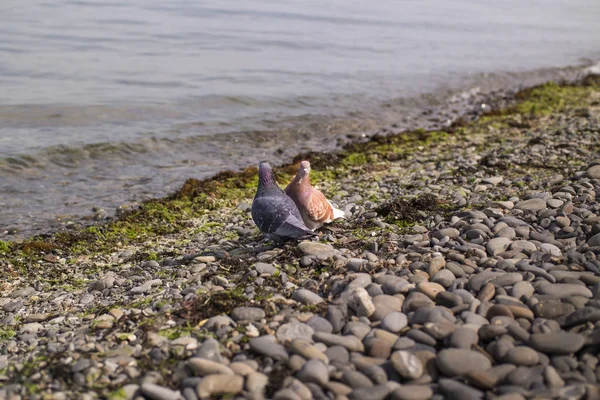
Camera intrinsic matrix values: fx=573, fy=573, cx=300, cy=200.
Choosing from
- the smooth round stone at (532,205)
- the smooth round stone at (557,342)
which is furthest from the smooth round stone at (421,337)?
the smooth round stone at (532,205)

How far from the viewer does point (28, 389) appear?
3.71m

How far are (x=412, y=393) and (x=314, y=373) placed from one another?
0.60 meters

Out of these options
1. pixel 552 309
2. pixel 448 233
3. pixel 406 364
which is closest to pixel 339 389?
pixel 406 364

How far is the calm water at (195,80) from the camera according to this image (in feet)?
36.4

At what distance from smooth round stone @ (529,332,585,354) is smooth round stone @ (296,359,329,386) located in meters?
1.36

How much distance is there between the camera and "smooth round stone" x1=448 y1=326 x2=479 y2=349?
3766 millimetres

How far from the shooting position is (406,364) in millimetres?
3602

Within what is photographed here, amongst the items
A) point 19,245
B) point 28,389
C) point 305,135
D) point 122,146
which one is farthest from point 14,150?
point 28,389

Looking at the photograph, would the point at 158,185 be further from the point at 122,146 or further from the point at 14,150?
the point at 14,150

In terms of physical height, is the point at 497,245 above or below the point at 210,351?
above

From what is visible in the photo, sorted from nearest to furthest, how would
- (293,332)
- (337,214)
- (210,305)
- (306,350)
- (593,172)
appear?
(306,350), (293,332), (210,305), (337,214), (593,172)

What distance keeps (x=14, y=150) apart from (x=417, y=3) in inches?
1499

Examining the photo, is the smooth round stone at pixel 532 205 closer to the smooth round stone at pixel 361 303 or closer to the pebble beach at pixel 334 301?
the pebble beach at pixel 334 301

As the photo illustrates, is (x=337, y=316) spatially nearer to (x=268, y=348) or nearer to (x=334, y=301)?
(x=334, y=301)
